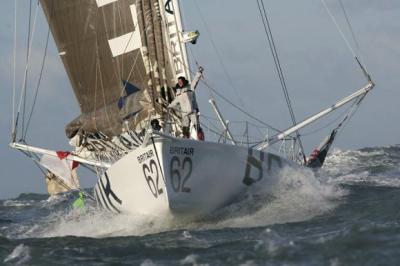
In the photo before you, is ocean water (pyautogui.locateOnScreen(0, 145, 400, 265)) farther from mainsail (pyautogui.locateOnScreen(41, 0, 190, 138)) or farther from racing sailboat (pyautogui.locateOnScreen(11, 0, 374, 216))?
mainsail (pyautogui.locateOnScreen(41, 0, 190, 138))

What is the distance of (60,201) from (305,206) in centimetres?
1368

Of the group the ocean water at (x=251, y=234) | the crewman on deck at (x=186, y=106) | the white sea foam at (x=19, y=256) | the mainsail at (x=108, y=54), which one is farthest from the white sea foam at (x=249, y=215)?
the mainsail at (x=108, y=54)

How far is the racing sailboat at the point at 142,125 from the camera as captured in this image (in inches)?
525

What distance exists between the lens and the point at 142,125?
1644cm

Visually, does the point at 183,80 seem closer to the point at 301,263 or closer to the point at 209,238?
the point at 209,238

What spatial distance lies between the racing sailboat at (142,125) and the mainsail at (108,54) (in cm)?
2

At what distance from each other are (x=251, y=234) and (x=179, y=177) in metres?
1.72

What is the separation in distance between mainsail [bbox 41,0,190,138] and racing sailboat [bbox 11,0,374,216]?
0.02m

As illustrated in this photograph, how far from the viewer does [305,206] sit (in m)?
14.9

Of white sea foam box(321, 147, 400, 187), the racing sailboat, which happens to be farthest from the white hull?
white sea foam box(321, 147, 400, 187)

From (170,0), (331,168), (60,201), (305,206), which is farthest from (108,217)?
(331,168)

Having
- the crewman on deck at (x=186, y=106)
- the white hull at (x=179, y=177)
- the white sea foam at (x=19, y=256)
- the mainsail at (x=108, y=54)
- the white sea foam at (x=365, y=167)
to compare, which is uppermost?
the mainsail at (x=108, y=54)

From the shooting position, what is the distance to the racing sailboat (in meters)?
13.3

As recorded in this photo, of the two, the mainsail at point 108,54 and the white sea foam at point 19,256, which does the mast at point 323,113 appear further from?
the white sea foam at point 19,256
